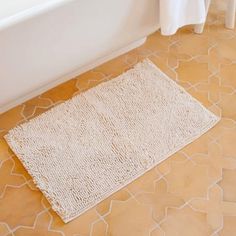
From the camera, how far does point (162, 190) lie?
163cm

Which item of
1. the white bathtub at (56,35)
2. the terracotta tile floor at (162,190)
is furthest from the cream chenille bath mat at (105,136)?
the white bathtub at (56,35)

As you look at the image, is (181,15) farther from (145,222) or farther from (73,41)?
(145,222)

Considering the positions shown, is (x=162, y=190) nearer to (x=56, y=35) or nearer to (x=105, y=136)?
(x=105, y=136)

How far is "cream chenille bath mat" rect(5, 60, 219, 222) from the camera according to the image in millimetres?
1624

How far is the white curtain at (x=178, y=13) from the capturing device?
1.78 meters

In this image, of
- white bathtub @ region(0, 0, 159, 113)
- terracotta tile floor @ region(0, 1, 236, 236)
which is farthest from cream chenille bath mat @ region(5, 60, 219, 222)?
white bathtub @ region(0, 0, 159, 113)

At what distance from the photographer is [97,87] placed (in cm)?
197

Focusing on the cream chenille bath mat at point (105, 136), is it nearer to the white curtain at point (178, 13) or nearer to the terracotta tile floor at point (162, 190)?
the terracotta tile floor at point (162, 190)

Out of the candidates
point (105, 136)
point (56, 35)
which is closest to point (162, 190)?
point (105, 136)

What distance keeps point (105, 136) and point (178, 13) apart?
71 centimetres

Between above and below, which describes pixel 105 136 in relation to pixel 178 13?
below

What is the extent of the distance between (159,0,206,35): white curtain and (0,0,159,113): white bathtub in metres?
0.09

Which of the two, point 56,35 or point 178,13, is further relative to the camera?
point 178,13

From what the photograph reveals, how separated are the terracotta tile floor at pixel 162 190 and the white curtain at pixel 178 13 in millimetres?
282
